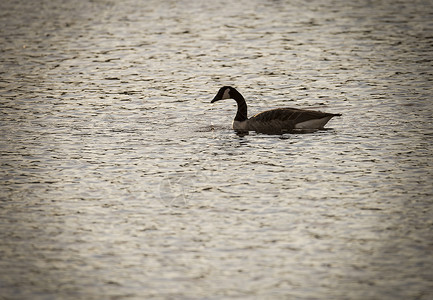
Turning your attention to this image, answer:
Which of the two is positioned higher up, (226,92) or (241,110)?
(226,92)

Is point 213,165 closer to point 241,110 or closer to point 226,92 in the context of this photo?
point 241,110

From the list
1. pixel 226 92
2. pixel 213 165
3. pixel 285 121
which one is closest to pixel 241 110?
pixel 226 92

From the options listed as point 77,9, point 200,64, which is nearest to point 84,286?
point 200,64

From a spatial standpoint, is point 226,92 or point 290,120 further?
point 226,92

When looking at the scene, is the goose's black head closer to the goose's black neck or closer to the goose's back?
the goose's black neck

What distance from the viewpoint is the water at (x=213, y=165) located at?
38.4 feet

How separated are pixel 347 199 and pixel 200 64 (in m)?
14.8

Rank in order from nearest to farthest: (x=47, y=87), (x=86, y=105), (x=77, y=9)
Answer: (x=86, y=105)
(x=47, y=87)
(x=77, y=9)

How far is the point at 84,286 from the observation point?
11344 millimetres

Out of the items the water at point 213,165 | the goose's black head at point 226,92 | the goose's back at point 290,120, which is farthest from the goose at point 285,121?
the goose's black head at point 226,92

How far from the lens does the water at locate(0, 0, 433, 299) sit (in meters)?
11.7

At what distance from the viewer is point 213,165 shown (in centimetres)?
1738

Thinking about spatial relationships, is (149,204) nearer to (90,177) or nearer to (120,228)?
(120,228)

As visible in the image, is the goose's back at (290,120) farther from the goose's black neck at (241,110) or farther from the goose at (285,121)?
the goose's black neck at (241,110)
